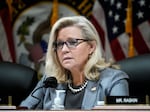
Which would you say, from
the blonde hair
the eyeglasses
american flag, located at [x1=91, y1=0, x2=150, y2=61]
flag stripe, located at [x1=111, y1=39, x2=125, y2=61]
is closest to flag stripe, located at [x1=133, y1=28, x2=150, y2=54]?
american flag, located at [x1=91, y1=0, x2=150, y2=61]

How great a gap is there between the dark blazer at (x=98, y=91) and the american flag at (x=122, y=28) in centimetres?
194

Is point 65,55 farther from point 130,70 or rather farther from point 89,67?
point 130,70

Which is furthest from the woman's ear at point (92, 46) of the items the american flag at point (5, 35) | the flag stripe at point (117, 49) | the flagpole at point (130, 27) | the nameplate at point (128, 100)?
the american flag at point (5, 35)

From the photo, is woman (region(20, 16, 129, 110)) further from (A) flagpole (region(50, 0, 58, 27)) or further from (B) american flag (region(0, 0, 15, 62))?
(B) american flag (region(0, 0, 15, 62))

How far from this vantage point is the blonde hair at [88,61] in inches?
119

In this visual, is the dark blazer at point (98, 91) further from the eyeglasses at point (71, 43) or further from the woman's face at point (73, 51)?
the eyeglasses at point (71, 43)

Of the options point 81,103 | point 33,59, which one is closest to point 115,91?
point 81,103

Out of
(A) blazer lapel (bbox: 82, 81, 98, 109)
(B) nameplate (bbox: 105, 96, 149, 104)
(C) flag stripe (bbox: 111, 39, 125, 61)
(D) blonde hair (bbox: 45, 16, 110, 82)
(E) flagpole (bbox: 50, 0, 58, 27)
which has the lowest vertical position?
(B) nameplate (bbox: 105, 96, 149, 104)

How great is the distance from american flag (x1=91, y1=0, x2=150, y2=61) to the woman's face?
1.92 m

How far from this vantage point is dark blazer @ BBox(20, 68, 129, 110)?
2.88 meters

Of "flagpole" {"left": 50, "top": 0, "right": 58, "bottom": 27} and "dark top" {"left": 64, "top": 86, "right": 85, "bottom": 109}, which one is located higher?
"flagpole" {"left": 50, "top": 0, "right": 58, "bottom": 27}

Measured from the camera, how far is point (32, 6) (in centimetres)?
525

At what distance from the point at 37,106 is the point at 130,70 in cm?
80

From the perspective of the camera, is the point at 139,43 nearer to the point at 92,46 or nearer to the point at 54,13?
the point at 54,13
